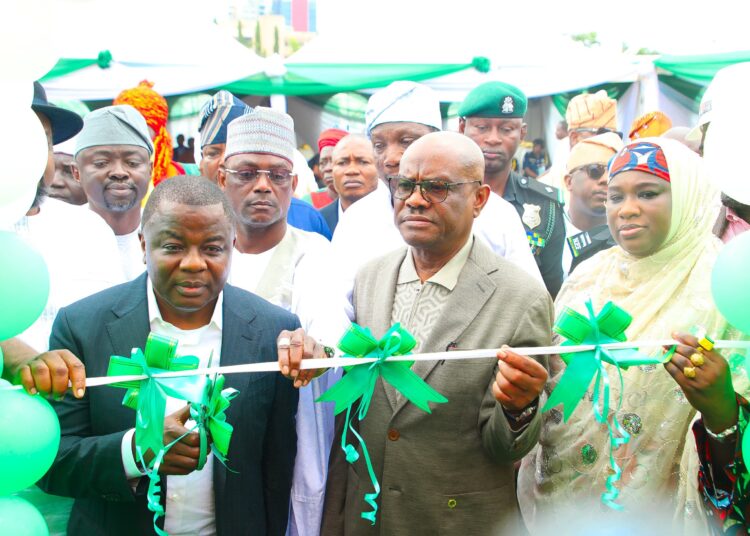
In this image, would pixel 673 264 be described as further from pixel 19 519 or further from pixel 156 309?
pixel 19 519

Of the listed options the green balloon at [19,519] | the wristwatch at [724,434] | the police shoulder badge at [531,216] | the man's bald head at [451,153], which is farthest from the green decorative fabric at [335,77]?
the green balloon at [19,519]

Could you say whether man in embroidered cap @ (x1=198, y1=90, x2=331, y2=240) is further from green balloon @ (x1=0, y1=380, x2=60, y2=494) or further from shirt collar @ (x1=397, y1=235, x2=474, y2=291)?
green balloon @ (x1=0, y1=380, x2=60, y2=494)

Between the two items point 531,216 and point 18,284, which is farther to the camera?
point 531,216

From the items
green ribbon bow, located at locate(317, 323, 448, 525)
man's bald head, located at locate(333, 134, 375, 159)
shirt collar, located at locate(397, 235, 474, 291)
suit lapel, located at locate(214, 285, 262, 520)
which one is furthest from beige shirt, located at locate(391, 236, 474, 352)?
man's bald head, located at locate(333, 134, 375, 159)

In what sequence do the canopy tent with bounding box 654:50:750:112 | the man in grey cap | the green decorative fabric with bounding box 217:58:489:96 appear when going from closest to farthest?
1. the man in grey cap
2. the green decorative fabric with bounding box 217:58:489:96
3. the canopy tent with bounding box 654:50:750:112

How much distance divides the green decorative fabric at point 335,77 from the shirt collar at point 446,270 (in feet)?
31.6

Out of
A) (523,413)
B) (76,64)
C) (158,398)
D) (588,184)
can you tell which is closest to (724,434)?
(523,413)

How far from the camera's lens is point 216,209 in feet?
9.22

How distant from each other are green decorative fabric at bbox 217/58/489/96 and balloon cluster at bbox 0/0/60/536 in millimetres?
10159

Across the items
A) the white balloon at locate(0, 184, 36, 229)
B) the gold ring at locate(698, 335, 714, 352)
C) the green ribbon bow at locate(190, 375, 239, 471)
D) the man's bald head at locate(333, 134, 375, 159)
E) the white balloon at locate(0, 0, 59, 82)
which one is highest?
the white balloon at locate(0, 0, 59, 82)

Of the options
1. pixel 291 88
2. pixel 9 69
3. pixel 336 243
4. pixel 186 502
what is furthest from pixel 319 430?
pixel 291 88

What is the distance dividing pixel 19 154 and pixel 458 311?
162 cm

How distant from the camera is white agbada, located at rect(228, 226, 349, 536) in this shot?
304 centimetres

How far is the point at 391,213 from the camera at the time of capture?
3.94m
